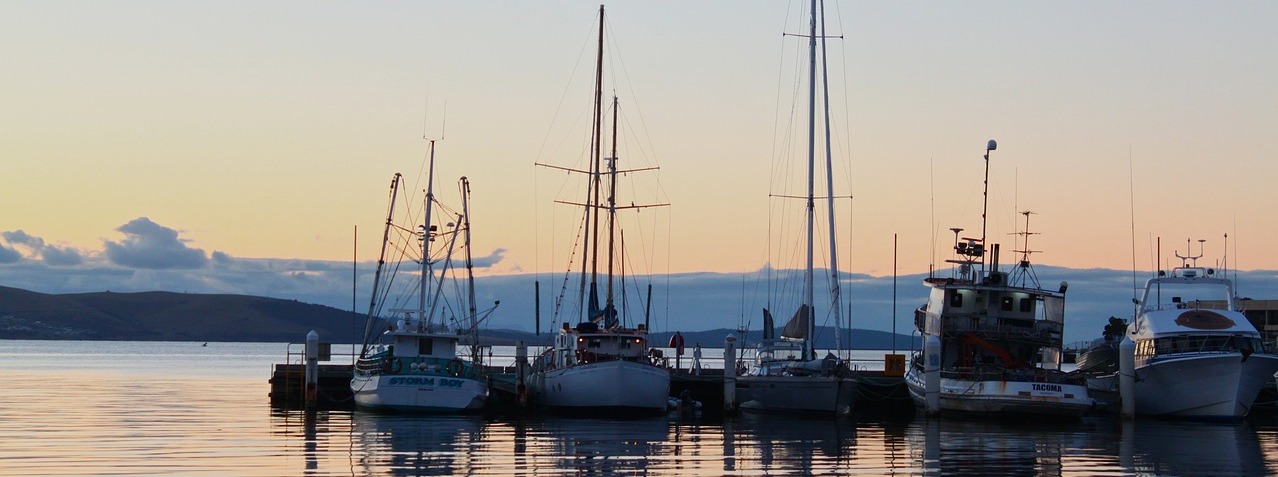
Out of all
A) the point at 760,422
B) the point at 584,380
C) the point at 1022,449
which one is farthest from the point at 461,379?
the point at 1022,449

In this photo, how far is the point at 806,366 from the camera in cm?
5694

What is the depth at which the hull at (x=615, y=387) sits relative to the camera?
51.7m

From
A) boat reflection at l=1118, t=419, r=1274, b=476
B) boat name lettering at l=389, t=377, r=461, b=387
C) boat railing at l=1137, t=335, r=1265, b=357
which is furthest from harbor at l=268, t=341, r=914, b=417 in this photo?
Answer: boat railing at l=1137, t=335, r=1265, b=357

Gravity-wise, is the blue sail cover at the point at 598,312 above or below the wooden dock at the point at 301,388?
above

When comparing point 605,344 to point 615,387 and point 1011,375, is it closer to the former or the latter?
point 615,387

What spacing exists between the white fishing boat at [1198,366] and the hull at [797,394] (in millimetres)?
9456

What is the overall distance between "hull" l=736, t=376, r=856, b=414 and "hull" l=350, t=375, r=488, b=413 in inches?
414

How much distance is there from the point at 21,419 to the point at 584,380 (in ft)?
59.3

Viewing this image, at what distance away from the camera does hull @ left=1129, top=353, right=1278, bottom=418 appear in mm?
51094

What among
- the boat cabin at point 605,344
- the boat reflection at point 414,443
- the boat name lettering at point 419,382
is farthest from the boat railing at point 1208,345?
the boat name lettering at point 419,382

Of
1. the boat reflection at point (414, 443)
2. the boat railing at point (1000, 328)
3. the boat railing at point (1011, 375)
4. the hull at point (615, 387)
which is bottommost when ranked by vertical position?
the boat reflection at point (414, 443)

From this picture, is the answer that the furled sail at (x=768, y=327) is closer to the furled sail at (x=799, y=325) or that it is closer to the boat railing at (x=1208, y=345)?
the furled sail at (x=799, y=325)

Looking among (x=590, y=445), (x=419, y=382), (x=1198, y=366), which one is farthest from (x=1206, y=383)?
(x=419, y=382)

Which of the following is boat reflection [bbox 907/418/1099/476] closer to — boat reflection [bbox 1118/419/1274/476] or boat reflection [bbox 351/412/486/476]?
boat reflection [bbox 1118/419/1274/476]
